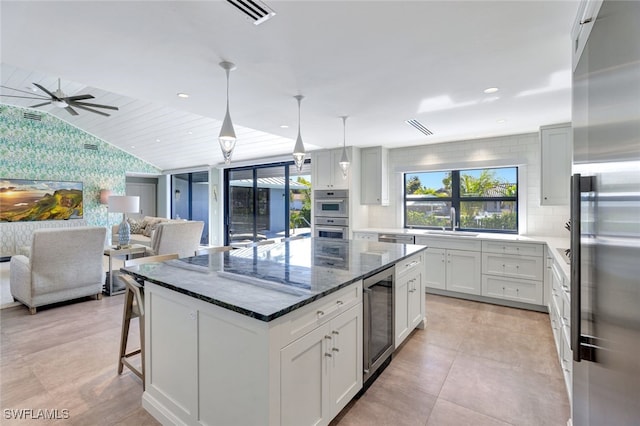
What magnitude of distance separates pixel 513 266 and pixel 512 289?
30cm

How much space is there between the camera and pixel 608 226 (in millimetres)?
785

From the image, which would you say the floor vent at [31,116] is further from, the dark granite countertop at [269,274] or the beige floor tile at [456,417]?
the beige floor tile at [456,417]

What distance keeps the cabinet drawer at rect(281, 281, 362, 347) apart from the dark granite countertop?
6 cm

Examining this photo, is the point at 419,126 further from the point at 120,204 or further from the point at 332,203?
the point at 120,204

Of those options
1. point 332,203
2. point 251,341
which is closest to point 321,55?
point 251,341

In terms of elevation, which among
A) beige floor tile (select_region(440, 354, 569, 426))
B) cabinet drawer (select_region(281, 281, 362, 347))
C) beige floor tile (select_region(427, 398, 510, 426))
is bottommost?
beige floor tile (select_region(427, 398, 510, 426))

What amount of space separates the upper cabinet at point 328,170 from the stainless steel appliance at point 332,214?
124mm

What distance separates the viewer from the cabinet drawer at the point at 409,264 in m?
2.62

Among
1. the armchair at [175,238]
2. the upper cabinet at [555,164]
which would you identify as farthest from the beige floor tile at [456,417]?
the armchair at [175,238]

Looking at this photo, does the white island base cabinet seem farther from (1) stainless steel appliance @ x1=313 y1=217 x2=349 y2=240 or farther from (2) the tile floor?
(1) stainless steel appliance @ x1=313 y1=217 x2=349 y2=240

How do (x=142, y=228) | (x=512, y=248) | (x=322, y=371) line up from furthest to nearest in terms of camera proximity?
(x=142, y=228), (x=512, y=248), (x=322, y=371)

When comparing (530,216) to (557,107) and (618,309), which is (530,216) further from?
(618,309)

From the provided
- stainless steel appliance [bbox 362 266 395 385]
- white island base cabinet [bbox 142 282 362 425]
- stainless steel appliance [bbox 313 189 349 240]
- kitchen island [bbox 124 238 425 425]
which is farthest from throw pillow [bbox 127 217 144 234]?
stainless steel appliance [bbox 362 266 395 385]

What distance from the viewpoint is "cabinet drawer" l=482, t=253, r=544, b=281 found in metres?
3.72
